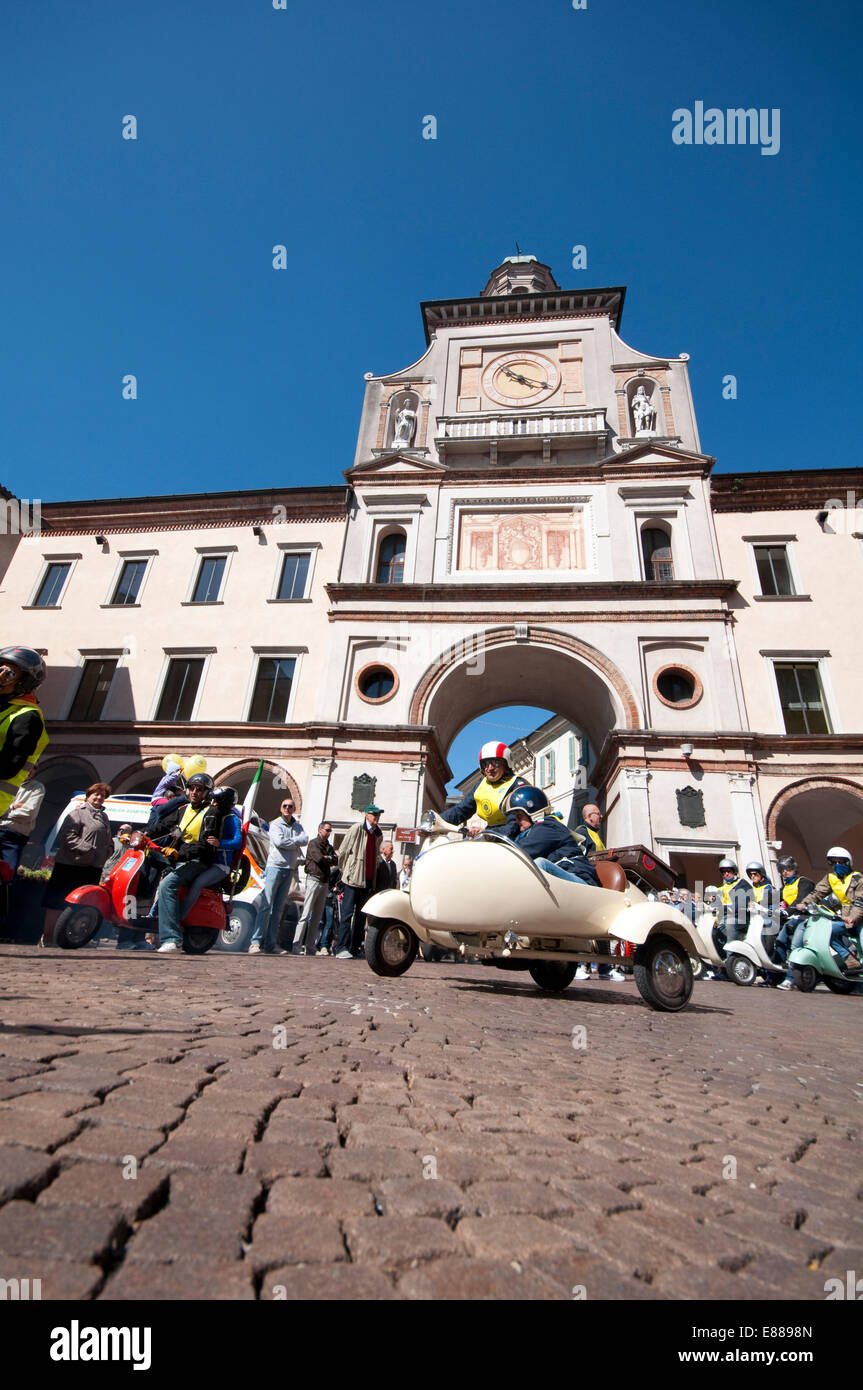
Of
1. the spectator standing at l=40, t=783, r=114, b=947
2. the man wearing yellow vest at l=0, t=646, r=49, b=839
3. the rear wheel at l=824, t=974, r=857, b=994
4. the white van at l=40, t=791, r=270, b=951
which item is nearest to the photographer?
the man wearing yellow vest at l=0, t=646, r=49, b=839

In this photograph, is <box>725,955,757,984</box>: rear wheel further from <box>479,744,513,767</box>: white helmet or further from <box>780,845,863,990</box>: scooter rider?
<box>479,744,513,767</box>: white helmet

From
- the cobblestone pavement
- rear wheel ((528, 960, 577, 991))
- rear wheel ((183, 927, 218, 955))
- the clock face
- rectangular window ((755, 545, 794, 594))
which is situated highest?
the clock face

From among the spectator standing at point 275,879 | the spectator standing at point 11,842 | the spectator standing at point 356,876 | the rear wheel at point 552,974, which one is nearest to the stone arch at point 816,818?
the spectator standing at point 356,876

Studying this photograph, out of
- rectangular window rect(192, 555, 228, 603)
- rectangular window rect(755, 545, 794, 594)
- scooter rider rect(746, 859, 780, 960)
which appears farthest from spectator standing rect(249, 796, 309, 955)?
rectangular window rect(755, 545, 794, 594)

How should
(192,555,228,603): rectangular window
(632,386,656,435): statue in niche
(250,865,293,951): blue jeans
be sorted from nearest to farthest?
(250,865,293,951): blue jeans → (192,555,228,603): rectangular window → (632,386,656,435): statue in niche

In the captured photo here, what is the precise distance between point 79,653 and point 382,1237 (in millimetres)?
22353

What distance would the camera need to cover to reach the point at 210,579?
2105 centimetres

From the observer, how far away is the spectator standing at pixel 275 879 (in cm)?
926

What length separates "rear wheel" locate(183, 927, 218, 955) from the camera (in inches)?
264

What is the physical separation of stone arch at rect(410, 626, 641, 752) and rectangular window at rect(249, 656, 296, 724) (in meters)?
4.07

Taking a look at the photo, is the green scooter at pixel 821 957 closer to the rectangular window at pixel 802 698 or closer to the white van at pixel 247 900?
the white van at pixel 247 900

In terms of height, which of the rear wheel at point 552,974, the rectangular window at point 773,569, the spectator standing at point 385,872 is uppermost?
the rectangular window at point 773,569

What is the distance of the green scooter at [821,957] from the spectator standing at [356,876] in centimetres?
625
